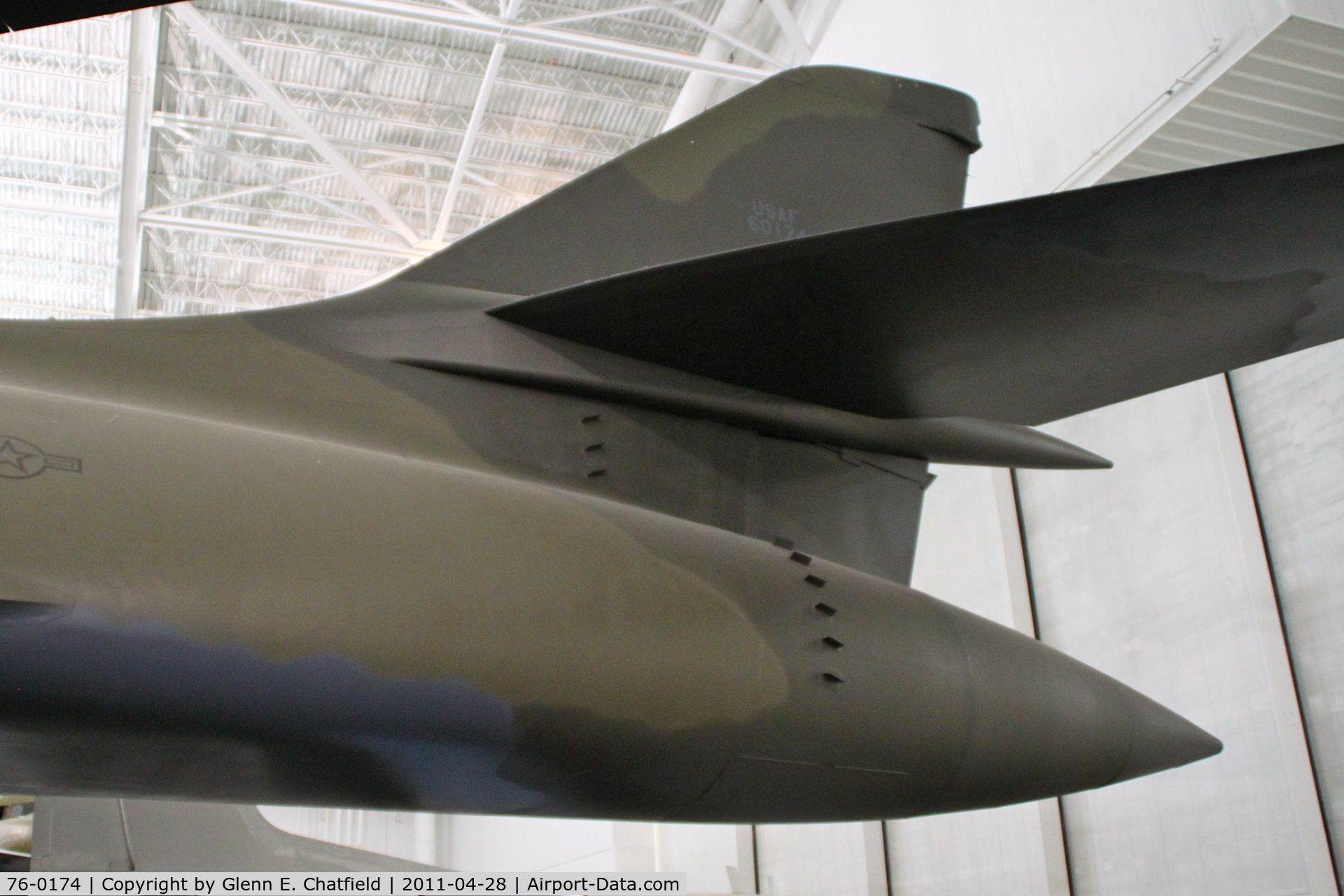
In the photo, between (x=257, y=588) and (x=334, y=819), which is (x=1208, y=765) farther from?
(x=334, y=819)

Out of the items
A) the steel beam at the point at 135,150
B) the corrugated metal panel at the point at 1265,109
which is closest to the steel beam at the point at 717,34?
the steel beam at the point at 135,150

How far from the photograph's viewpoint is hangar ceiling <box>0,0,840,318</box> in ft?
43.6

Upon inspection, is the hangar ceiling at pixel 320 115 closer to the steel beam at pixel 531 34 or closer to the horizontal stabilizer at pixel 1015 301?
the steel beam at pixel 531 34

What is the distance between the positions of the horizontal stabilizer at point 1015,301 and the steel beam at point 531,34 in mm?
7711

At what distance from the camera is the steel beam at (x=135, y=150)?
A: 12.6m

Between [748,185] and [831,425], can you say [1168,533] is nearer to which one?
[831,425]

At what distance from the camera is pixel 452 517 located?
103 inches

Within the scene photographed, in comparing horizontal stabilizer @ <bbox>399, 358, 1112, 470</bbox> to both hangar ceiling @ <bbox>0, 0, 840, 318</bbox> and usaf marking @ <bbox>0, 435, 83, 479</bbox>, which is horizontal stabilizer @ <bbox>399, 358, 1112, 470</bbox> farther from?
hangar ceiling @ <bbox>0, 0, 840, 318</bbox>

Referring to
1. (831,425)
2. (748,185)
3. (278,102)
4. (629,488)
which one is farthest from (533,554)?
(278,102)

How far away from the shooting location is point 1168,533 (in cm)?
829

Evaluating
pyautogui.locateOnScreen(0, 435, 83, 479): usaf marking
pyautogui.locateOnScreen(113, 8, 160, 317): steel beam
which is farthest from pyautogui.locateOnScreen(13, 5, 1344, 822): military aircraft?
pyautogui.locateOnScreen(113, 8, 160, 317): steel beam

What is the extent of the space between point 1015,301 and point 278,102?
37.7 feet

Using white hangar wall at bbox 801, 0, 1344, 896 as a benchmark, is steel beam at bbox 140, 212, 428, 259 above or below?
above
